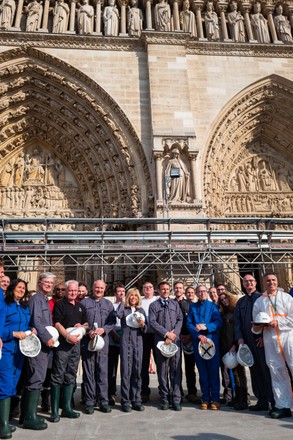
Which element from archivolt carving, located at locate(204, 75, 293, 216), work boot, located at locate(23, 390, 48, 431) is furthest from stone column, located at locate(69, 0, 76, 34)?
work boot, located at locate(23, 390, 48, 431)

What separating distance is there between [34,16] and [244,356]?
11.0m

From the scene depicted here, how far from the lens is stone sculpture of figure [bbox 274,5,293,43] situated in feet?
38.2

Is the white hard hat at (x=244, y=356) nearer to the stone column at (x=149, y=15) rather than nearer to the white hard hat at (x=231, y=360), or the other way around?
the white hard hat at (x=231, y=360)

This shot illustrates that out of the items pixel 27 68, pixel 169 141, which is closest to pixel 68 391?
pixel 169 141

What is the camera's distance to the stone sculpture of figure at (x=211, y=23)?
11.4 metres

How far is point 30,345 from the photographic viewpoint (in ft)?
10.5

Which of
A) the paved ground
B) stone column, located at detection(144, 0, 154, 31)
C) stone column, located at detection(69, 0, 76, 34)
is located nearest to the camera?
the paved ground

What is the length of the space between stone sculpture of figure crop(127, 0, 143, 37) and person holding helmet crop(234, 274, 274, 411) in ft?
30.7

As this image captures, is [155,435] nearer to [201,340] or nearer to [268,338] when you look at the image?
[201,340]

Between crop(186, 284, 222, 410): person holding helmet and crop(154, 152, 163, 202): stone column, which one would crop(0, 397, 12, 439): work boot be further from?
crop(154, 152, 163, 202): stone column

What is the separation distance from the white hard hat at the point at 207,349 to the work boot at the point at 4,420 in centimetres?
185

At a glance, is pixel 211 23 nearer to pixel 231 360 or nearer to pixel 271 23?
pixel 271 23

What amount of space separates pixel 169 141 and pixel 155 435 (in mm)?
7677

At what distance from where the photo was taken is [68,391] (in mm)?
3451
